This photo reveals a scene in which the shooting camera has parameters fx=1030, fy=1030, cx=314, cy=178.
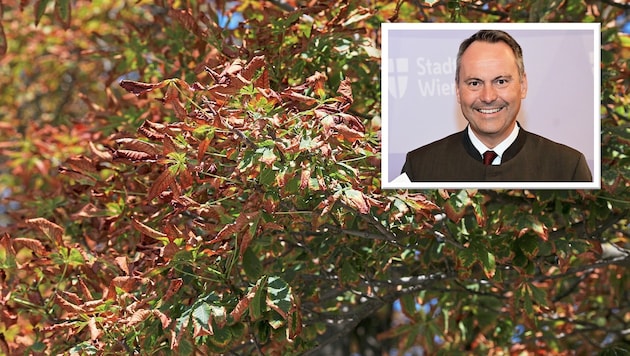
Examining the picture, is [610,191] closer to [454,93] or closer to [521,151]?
[521,151]

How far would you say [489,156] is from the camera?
8.12 feet

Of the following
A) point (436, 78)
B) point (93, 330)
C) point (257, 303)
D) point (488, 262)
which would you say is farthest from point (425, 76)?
point (93, 330)

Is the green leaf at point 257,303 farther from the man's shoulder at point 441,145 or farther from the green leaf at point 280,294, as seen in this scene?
the man's shoulder at point 441,145

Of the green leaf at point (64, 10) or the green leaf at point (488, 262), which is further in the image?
the green leaf at point (64, 10)

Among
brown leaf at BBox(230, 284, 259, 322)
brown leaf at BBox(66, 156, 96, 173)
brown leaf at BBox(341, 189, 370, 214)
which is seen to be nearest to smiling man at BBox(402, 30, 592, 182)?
brown leaf at BBox(341, 189, 370, 214)

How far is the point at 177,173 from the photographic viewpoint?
7.70 ft

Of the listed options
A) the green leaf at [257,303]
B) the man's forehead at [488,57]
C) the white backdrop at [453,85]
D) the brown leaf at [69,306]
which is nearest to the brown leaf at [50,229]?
the brown leaf at [69,306]

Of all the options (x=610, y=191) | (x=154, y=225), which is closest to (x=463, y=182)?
(x=610, y=191)

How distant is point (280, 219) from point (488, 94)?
0.59m

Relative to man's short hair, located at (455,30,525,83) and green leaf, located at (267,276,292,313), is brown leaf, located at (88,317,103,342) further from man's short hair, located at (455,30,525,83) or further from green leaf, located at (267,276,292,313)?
man's short hair, located at (455,30,525,83)

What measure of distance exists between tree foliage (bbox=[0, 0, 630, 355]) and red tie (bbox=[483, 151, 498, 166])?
0.14 metres

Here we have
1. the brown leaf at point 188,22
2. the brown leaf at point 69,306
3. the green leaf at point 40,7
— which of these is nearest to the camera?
the brown leaf at point 69,306

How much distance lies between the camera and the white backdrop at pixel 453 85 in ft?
8.03

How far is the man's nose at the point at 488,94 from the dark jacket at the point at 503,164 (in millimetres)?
105
